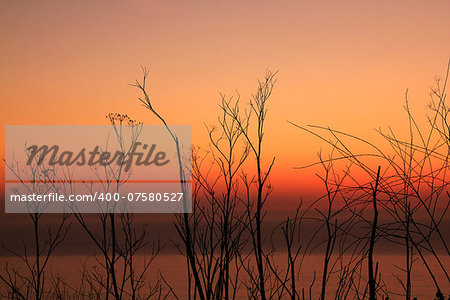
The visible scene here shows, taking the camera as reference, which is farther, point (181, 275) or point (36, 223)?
point (181, 275)

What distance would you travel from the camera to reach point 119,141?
214 inches

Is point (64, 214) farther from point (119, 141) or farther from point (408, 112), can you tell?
point (408, 112)

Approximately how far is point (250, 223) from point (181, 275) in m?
37.4

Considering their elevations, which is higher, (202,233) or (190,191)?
(190,191)

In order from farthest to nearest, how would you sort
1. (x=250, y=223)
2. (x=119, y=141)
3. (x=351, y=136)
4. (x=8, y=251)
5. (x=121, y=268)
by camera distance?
(x=121, y=268) → (x=8, y=251) → (x=119, y=141) → (x=250, y=223) → (x=351, y=136)

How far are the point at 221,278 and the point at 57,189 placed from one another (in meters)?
3.63

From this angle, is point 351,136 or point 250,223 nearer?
point 351,136

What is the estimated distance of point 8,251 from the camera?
6043 mm

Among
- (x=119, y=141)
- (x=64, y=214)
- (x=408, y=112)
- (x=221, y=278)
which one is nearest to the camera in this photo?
(x=408, y=112)

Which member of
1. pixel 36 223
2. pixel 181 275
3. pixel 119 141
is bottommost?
pixel 181 275

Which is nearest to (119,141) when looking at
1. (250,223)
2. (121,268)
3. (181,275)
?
(250,223)

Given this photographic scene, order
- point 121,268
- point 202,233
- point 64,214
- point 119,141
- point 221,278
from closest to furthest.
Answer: point 221,278, point 202,233, point 119,141, point 64,214, point 121,268

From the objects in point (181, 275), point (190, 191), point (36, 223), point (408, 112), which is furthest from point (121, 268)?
point (408, 112)

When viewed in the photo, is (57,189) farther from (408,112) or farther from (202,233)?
(408,112)
